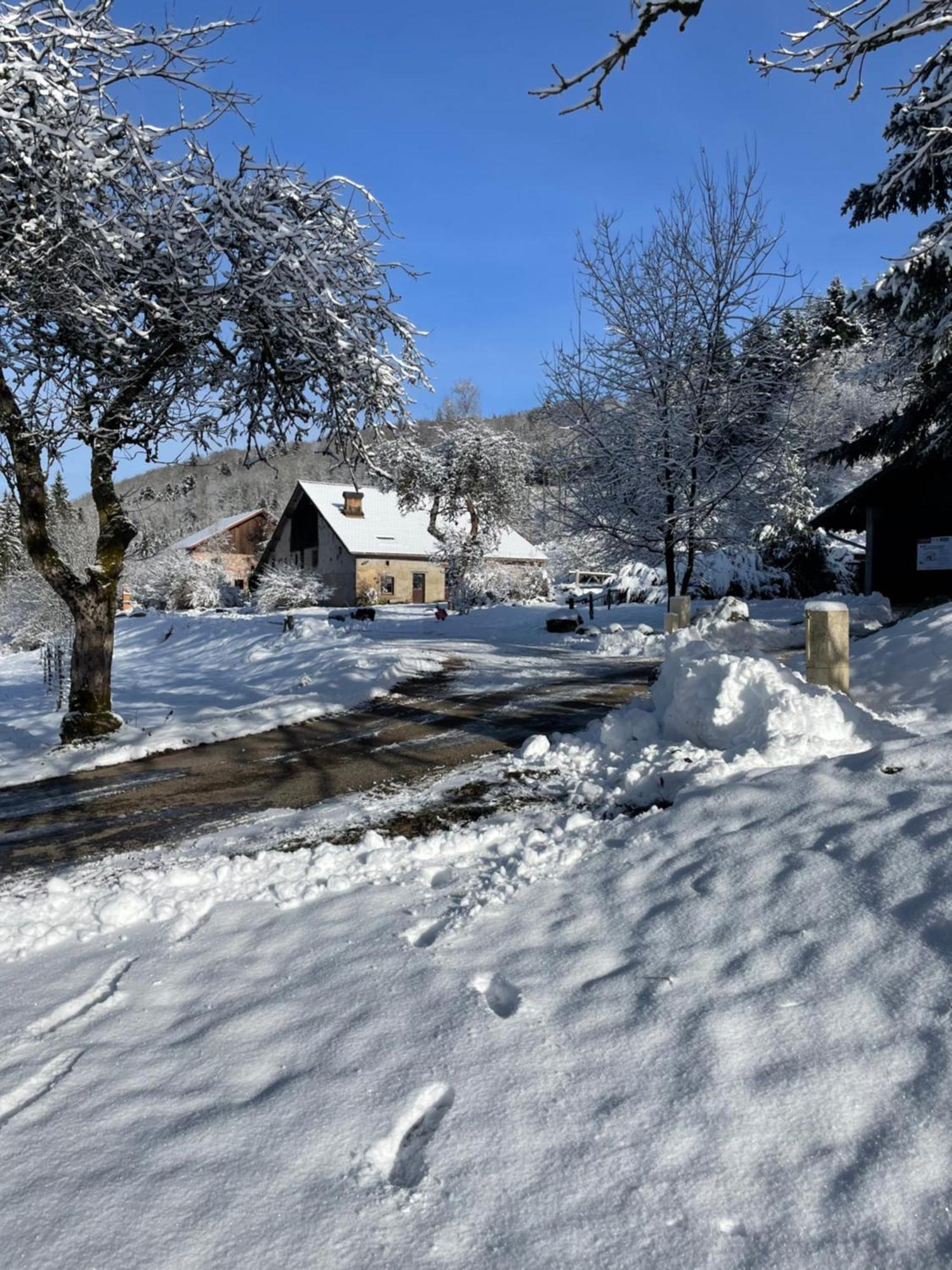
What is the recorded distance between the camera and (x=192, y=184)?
754 centimetres

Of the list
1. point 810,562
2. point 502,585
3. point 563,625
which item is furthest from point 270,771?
point 502,585

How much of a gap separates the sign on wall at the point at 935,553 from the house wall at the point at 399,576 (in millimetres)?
27650

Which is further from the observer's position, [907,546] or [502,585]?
[502,585]

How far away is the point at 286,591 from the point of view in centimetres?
4181

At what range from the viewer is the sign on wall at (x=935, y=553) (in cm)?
1928

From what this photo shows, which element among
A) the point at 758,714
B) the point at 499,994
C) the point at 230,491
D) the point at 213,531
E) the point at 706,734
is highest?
the point at 230,491

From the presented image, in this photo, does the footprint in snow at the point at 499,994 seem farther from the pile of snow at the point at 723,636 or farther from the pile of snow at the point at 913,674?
the pile of snow at the point at 723,636

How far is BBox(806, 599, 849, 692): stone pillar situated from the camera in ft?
21.0

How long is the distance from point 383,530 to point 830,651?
4286cm

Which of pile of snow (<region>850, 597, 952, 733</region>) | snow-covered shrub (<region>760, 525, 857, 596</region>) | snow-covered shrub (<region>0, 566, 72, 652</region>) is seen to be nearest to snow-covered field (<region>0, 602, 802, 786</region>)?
snow-covered shrub (<region>0, 566, 72, 652</region>)

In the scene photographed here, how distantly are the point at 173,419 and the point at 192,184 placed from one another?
8.15 ft

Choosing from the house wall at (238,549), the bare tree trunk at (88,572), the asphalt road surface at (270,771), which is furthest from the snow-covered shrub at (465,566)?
the bare tree trunk at (88,572)

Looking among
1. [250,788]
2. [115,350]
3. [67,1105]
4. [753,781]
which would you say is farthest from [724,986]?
[115,350]

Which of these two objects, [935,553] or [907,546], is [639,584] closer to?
[907,546]
